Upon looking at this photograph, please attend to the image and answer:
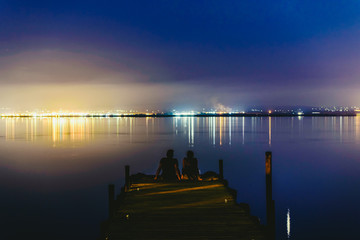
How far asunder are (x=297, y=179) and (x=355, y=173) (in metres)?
5.59

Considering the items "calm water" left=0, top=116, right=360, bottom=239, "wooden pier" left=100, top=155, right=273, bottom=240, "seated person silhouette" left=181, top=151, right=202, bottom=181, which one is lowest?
"calm water" left=0, top=116, right=360, bottom=239

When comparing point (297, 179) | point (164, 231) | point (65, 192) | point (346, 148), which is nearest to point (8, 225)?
point (65, 192)

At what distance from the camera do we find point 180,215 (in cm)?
1071

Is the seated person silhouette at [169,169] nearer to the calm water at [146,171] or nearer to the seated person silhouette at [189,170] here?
the seated person silhouette at [189,170]

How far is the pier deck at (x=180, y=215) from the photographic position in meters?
9.16

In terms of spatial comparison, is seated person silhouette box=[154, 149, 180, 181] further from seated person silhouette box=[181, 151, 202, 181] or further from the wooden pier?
the wooden pier

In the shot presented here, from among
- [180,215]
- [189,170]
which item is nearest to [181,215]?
[180,215]

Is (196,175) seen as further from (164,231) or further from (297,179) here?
(297,179)

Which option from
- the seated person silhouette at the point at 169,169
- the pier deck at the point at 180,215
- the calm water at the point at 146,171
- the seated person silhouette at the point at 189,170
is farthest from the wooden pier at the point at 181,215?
the calm water at the point at 146,171

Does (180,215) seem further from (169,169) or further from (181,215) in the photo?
(169,169)

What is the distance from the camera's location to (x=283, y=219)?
1662 centimetres

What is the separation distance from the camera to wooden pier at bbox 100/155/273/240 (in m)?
9.15

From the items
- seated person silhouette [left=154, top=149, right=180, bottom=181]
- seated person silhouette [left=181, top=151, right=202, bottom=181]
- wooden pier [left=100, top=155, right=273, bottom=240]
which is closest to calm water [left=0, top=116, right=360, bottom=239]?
wooden pier [left=100, top=155, right=273, bottom=240]

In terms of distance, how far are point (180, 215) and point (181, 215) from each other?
0.03 meters
